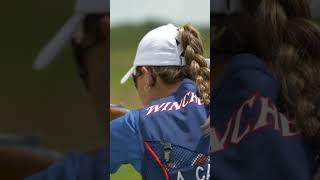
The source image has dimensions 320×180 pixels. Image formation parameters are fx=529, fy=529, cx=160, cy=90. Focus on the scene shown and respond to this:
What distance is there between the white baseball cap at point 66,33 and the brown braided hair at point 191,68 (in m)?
0.27

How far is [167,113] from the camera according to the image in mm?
1397

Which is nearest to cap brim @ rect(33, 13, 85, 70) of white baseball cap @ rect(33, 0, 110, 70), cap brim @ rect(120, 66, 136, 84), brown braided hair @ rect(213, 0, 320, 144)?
white baseball cap @ rect(33, 0, 110, 70)

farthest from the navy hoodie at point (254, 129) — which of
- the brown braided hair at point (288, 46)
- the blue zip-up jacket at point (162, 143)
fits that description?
the blue zip-up jacket at point (162, 143)

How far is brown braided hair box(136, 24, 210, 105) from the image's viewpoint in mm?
1354

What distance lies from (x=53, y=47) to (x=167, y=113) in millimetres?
397

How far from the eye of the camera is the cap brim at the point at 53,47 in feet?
3.70

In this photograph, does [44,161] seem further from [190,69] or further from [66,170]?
[190,69]

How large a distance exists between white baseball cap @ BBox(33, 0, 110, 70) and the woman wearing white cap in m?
0.22

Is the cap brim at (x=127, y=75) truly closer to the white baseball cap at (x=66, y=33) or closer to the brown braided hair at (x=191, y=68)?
the brown braided hair at (x=191, y=68)

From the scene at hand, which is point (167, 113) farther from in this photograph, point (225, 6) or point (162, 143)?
point (225, 6)

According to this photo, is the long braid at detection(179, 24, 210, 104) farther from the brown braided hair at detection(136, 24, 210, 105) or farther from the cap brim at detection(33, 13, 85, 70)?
the cap brim at detection(33, 13, 85, 70)

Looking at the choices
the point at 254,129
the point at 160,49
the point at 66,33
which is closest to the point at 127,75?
the point at 160,49

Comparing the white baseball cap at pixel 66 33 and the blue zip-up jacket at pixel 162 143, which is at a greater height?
the white baseball cap at pixel 66 33

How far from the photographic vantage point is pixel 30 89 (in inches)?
44.6
